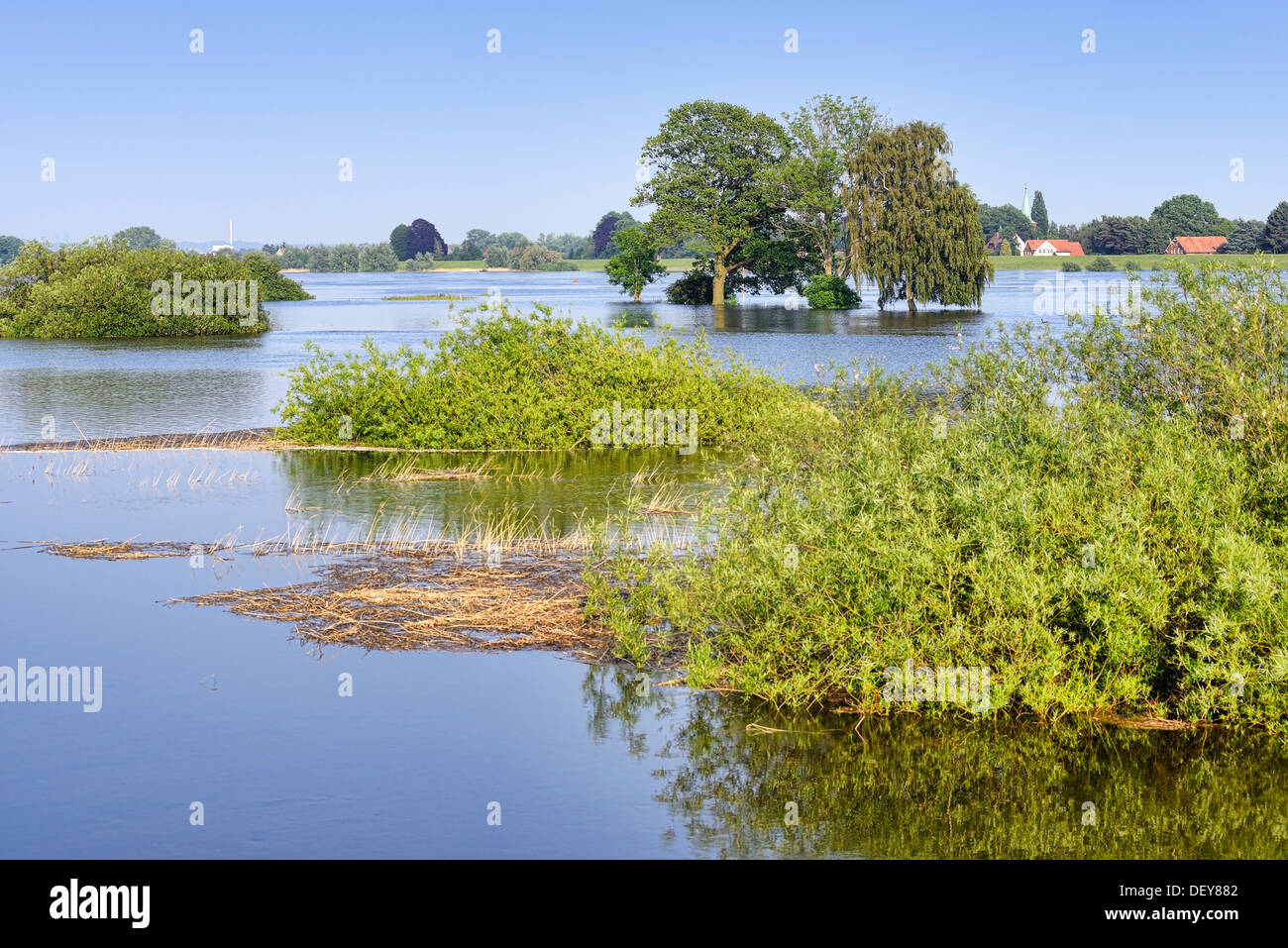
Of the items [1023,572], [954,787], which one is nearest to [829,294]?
[1023,572]

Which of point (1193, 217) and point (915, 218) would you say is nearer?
point (915, 218)

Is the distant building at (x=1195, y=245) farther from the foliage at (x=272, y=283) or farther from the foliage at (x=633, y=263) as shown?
the foliage at (x=272, y=283)

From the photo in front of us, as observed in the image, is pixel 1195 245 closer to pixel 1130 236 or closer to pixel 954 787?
pixel 1130 236

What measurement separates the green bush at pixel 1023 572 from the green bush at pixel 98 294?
2317 inches

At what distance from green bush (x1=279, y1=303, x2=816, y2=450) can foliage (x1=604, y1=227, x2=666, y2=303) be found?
75.5m

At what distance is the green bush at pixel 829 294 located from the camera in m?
87.7

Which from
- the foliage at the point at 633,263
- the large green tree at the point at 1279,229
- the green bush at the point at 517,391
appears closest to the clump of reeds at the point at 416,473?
the green bush at the point at 517,391

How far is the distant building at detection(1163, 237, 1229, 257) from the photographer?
17538 cm

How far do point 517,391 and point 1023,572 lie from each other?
52.0 feet

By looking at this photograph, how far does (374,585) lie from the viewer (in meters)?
13.0

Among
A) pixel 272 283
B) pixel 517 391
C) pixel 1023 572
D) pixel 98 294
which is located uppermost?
pixel 272 283

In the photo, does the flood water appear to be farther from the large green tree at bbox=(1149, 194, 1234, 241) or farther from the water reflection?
the large green tree at bbox=(1149, 194, 1234, 241)

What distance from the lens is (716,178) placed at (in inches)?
3725

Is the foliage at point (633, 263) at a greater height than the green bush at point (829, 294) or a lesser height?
greater
